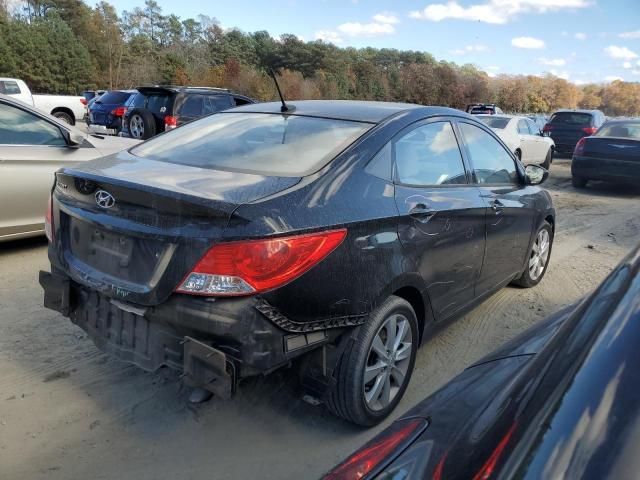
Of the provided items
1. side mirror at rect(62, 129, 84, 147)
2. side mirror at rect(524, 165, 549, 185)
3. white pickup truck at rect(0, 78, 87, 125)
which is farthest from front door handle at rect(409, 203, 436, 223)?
white pickup truck at rect(0, 78, 87, 125)

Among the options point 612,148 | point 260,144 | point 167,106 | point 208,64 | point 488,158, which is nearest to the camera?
point 260,144

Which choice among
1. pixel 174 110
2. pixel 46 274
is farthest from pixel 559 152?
pixel 46 274

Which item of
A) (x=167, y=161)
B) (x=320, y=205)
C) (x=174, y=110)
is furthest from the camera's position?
(x=174, y=110)

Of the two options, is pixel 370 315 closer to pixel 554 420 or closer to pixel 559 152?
pixel 554 420

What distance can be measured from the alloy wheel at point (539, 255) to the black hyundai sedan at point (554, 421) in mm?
3626

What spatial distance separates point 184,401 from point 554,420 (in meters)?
2.44

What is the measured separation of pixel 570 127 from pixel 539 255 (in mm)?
13846

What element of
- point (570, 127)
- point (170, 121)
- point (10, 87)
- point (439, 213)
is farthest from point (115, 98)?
point (439, 213)

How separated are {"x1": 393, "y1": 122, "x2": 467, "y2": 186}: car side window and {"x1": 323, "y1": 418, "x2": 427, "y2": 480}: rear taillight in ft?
5.54

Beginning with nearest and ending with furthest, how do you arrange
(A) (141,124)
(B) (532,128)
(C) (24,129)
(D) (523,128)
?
(C) (24,129), (A) (141,124), (D) (523,128), (B) (532,128)

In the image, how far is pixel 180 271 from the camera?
91.5 inches

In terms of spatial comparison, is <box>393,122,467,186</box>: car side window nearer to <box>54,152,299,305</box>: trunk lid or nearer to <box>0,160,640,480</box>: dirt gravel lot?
<box>54,152,299,305</box>: trunk lid

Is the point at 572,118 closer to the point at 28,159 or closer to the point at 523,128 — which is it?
the point at 523,128

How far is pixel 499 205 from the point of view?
3900 mm
